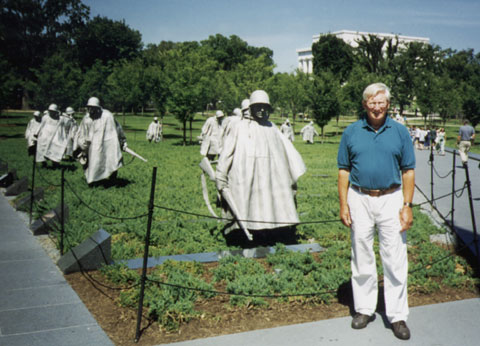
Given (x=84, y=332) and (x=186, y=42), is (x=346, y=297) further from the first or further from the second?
(x=186, y=42)

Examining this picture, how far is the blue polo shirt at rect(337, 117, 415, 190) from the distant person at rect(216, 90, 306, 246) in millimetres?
2386

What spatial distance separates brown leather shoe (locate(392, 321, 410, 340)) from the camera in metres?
4.02

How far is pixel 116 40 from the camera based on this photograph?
73.1 metres

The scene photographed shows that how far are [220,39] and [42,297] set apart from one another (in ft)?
294

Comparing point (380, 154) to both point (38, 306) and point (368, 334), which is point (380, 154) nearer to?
point (368, 334)

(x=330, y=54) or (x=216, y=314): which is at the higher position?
(x=330, y=54)

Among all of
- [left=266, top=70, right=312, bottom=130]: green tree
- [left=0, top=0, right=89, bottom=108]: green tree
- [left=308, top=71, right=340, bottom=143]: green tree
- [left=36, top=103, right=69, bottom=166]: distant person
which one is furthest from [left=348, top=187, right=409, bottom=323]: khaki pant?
[left=0, top=0, right=89, bottom=108]: green tree

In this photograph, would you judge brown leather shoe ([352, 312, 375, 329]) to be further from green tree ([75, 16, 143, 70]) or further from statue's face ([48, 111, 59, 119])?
green tree ([75, 16, 143, 70])

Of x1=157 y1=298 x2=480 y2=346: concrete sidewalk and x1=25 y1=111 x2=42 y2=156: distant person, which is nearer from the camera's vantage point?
x1=157 y1=298 x2=480 y2=346: concrete sidewalk


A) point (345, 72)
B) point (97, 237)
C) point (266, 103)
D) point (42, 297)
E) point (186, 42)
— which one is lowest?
point (42, 297)

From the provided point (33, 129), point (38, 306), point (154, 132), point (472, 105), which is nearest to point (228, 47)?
point (472, 105)

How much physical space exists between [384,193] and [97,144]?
30.5 ft

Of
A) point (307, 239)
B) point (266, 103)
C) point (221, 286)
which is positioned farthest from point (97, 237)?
point (307, 239)

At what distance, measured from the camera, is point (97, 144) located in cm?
1191
